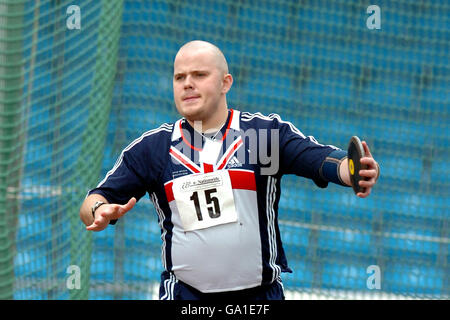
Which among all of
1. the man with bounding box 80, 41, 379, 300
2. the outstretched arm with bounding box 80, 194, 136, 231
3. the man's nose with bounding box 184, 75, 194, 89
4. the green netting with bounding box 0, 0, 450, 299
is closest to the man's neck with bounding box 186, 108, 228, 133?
the man with bounding box 80, 41, 379, 300

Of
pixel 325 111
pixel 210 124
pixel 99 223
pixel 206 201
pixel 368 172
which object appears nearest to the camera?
pixel 368 172

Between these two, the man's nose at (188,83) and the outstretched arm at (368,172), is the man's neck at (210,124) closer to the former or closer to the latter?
the man's nose at (188,83)

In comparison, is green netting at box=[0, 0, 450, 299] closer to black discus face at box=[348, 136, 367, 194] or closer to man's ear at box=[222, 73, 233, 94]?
man's ear at box=[222, 73, 233, 94]

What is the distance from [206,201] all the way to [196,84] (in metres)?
0.40

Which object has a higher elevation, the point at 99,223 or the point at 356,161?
the point at 356,161

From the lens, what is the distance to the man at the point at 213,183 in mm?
2549

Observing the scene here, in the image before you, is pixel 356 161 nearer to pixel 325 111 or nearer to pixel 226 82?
pixel 226 82

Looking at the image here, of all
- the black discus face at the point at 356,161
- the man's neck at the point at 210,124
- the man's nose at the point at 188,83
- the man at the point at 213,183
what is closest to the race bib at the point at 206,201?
the man at the point at 213,183

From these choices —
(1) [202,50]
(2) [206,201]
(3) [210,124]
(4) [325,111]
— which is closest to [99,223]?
(2) [206,201]

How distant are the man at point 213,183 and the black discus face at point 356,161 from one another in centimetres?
16

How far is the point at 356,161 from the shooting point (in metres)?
2.27

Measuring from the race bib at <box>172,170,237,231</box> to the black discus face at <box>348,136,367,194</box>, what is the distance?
445mm

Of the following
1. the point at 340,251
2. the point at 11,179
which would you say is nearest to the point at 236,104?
the point at 340,251

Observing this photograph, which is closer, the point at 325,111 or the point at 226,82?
the point at 226,82
